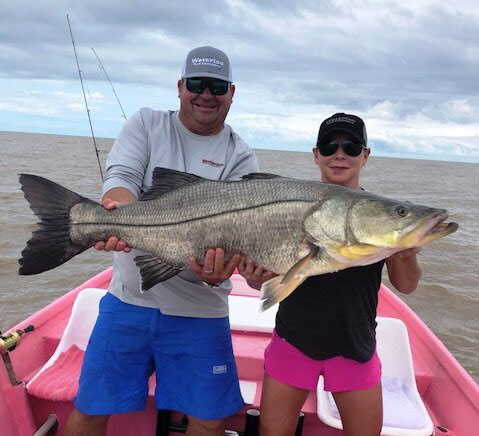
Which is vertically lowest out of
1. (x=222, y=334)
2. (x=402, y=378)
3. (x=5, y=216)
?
(x=5, y=216)

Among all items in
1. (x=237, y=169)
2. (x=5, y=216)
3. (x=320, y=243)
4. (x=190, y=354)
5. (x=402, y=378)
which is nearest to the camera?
(x=320, y=243)

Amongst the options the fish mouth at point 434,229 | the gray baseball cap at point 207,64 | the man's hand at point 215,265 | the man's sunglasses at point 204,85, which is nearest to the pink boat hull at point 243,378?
the man's hand at point 215,265

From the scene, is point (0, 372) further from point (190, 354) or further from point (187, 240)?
point (187, 240)

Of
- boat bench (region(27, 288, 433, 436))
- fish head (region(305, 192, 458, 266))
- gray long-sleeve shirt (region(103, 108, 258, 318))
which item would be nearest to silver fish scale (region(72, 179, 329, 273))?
fish head (region(305, 192, 458, 266))

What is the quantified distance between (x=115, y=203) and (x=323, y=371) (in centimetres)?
175

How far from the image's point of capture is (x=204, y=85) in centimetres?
352

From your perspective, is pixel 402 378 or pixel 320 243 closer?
pixel 320 243

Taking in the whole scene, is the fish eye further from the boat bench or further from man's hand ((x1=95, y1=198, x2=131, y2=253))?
man's hand ((x1=95, y1=198, x2=131, y2=253))

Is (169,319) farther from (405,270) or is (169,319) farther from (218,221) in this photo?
(405,270)

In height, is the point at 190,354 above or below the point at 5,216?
above

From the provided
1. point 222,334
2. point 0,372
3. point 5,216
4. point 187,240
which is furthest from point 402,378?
point 5,216

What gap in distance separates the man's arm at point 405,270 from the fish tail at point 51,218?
2043 millimetres

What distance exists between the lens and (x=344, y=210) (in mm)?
2848

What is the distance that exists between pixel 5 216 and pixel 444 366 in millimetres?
13556
